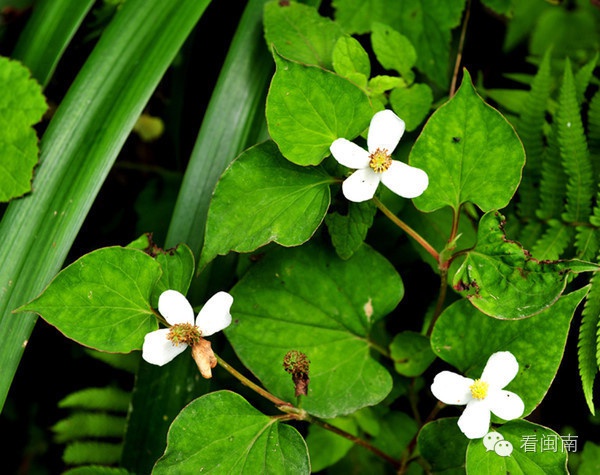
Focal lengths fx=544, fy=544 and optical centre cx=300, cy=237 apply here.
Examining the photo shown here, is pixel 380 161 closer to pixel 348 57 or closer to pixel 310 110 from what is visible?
pixel 310 110

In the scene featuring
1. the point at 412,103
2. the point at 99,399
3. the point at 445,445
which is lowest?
the point at 99,399

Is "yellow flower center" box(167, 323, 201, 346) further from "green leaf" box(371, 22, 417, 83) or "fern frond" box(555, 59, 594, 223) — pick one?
"fern frond" box(555, 59, 594, 223)

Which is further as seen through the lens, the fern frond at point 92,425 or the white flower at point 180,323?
the fern frond at point 92,425

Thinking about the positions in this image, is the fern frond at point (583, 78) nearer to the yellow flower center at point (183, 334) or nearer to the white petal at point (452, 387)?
the white petal at point (452, 387)

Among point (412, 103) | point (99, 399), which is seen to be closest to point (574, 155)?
point (412, 103)

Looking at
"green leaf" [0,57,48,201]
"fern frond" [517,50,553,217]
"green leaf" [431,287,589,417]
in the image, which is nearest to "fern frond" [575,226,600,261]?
"fern frond" [517,50,553,217]

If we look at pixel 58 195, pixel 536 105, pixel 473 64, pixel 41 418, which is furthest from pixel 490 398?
pixel 41 418

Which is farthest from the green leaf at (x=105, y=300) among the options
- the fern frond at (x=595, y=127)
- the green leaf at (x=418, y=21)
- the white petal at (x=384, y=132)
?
the fern frond at (x=595, y=127)
